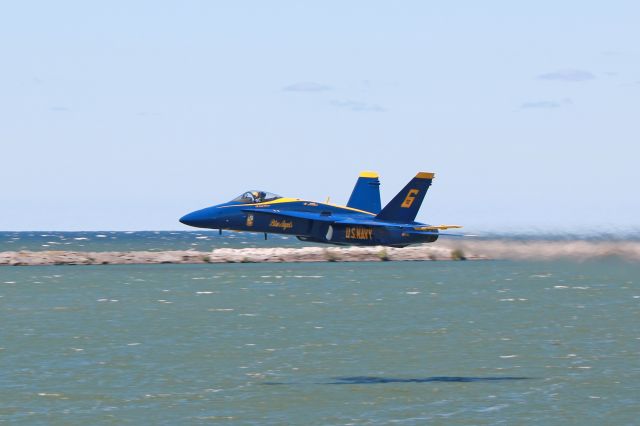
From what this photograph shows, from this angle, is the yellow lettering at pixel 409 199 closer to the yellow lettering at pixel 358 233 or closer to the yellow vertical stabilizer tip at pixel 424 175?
the yellow vertical stabilizer tip at pixel 424 175

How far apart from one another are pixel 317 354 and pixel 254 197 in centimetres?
3906

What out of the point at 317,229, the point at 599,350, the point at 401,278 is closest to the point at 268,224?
the point at 317,229

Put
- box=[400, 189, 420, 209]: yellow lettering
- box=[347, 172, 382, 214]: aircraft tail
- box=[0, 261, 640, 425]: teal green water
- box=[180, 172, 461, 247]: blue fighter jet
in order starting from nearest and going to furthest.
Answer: box=[0, 261, 640, 425]: teal green water, box=[180, 172, 461, 247]: blue fighter jet, box=[400, 189, 420, 209]: yellow lettering, box=[347, 172, 382, 214]: aircraft tail

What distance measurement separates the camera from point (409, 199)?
77.4 meters

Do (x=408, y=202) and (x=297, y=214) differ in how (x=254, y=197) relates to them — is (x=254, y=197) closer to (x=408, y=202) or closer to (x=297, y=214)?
(x=297, y=214)

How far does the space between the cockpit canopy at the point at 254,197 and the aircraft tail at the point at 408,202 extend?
8084mm

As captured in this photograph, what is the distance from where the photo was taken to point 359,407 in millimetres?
26344

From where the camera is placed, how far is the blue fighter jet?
73.4 m

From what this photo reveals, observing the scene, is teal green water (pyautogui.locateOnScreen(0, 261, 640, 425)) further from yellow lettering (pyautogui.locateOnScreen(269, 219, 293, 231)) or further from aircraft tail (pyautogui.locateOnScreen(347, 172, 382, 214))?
aircraft tail (pyautogui.locateOnScreen(347, 172, 382, 214))

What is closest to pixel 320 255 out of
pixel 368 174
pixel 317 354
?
pixel 368 174

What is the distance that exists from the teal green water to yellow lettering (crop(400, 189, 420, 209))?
9908 millimetres

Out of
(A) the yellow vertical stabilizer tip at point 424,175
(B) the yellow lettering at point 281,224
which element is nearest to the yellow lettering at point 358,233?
(B) the yellow lettering at point 281,224

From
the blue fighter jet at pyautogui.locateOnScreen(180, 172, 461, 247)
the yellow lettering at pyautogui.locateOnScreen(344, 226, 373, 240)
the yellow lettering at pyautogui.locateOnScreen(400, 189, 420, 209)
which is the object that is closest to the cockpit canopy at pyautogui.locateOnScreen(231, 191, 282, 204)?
the blue fighter jet at pyautogui.locateOnScreen(180, 172, 461, 247)

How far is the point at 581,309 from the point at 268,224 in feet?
85.4
